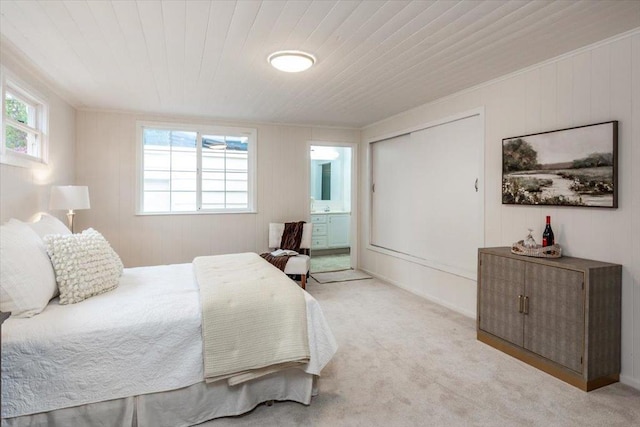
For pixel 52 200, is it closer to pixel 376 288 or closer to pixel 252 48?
pixel 252 48

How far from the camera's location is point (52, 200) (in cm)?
357

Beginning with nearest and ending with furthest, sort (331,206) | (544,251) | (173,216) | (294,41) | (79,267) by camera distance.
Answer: (79,267) → (294,41) → (544,251) → (173,216) → (331,206)

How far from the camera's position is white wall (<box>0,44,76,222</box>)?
292cm

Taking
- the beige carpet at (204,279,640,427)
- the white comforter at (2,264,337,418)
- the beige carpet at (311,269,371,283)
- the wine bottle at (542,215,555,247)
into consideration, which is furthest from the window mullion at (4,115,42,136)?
the wine bottle at (542,215,555,247)

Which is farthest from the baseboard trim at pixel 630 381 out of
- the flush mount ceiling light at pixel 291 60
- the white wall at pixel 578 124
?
the flush mount ceiling light at pixel 291 60

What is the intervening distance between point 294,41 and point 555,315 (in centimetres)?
278

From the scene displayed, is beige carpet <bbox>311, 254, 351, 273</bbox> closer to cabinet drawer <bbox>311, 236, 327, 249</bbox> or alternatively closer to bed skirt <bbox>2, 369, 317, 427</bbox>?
cabinet drawer <bbox>311, 236, 327, 249</bbox>

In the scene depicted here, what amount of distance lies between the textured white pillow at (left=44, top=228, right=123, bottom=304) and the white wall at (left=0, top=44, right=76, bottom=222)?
106cm

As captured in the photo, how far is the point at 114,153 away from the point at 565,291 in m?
5.27

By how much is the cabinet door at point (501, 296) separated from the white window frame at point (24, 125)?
13.5 ft

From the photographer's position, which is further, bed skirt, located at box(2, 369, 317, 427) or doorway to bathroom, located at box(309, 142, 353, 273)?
doorway to bathroom, located at box(309, 142, 353, 273)

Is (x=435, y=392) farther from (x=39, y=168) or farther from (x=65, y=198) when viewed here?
(x=39, y=168)

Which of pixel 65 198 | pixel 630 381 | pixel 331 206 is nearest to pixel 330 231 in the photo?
pixel 331 206

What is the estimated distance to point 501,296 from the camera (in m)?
2.99
